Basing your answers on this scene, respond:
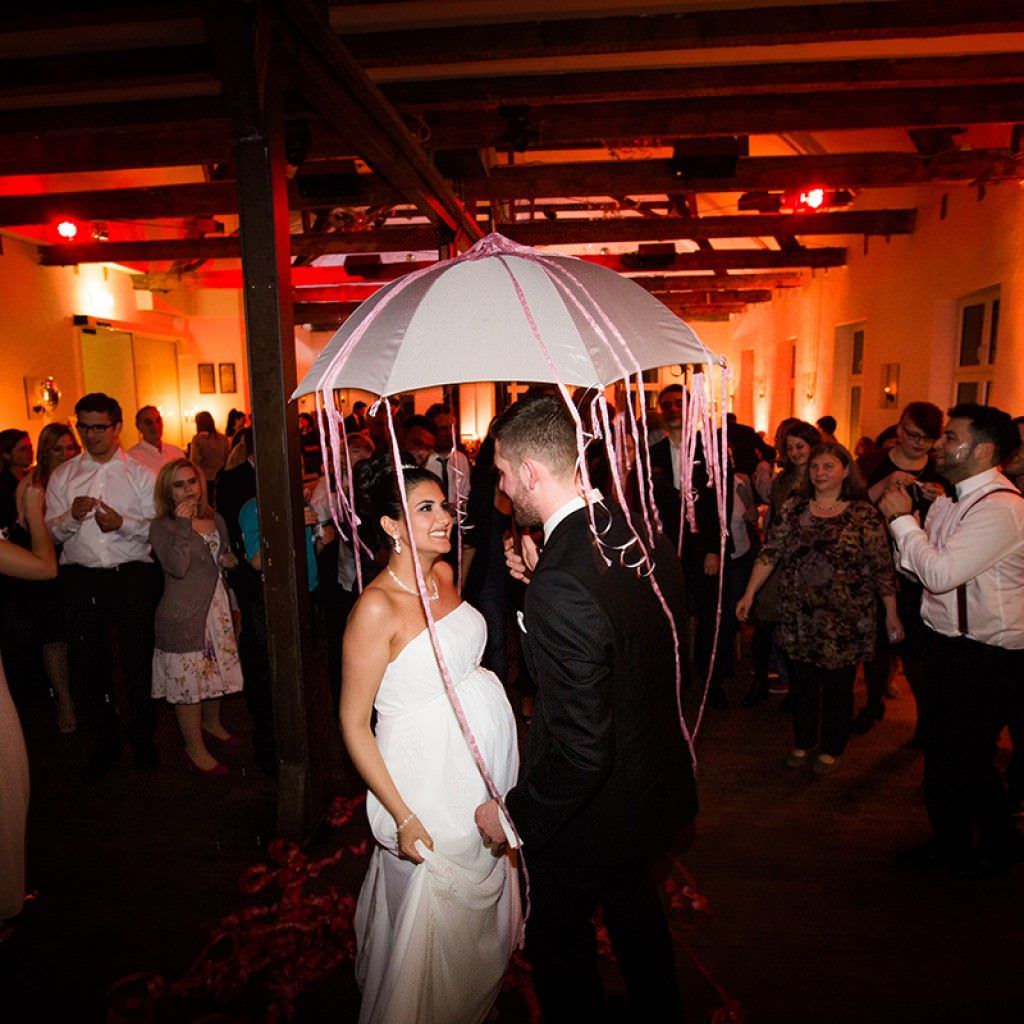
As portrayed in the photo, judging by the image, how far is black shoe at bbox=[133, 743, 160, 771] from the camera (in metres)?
3.81

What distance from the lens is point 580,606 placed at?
61.0 inches

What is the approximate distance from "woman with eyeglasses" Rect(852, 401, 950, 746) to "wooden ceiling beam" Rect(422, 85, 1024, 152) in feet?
8.22

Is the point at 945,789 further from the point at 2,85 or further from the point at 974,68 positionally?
the point at 2,85

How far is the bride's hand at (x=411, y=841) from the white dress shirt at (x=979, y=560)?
1970 millimetres

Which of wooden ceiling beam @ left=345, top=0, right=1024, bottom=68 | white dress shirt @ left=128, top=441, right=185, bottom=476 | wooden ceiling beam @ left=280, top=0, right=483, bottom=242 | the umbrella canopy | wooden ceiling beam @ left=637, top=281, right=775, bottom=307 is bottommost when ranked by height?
white dress shirt @ left=128, top=441, right=185, bottom=476

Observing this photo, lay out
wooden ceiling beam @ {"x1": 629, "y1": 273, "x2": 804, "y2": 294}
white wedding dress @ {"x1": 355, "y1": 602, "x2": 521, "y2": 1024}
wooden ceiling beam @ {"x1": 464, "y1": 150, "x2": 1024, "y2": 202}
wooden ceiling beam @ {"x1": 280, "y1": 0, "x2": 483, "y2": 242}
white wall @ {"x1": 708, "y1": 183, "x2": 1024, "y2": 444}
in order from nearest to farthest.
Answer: white wedding dress @ {"x1": 355, "y1": 602, "x2": 521, "y2": 1024} < wooden ceiling beam @ {"x1": 280, "y1": 0, "x2": 483, "y2": 242} < white wall @ {"x1": 708, "y1": 183, "x2": 1024, "y2": 444} < wooden ceiling beam @ {"x1": 464, "y1": 150, "x2": 1024, "y2": 202} < wooden ceiling beam @ {"x1": 629, "y1": 273, "x2": 804, "y2": 294}

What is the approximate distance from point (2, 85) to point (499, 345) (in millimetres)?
4048

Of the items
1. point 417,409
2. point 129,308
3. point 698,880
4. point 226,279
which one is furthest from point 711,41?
point 417,409

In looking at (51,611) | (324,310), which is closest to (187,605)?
(51,611)

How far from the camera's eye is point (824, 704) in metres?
3.56

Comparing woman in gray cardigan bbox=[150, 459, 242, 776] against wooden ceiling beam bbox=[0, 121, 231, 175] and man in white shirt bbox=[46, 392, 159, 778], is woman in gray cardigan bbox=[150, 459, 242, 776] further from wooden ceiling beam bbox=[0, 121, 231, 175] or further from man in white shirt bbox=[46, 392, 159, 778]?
wooden ceiling beam bbox=[0, 121, 231, 175]

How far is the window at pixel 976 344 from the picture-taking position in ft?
20.7

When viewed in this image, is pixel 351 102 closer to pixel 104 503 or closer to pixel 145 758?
→ pixel 104 503

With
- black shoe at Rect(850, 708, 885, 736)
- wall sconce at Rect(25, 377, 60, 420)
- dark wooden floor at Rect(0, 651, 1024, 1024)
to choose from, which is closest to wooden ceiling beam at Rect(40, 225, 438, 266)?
wall sconce at Rect(25, 377, 60, 420)
